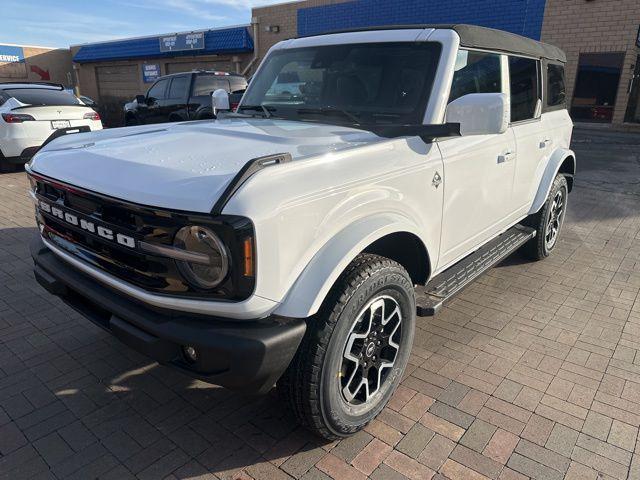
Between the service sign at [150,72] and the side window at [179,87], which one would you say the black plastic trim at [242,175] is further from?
the service sign at [150,72]

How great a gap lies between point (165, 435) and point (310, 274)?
1298 mm

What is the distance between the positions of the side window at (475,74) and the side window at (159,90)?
10.3 metres

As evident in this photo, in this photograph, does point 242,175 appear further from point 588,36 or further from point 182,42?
point 182,42

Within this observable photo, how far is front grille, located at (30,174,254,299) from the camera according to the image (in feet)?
6.27

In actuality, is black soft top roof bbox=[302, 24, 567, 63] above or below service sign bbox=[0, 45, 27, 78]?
below

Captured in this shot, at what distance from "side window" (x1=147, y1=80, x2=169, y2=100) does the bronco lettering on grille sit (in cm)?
1030

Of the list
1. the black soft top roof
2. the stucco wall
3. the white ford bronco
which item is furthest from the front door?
the white ford bronco

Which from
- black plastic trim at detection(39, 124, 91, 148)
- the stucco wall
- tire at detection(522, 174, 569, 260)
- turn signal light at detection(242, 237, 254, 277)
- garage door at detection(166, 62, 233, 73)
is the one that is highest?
the stucco wall

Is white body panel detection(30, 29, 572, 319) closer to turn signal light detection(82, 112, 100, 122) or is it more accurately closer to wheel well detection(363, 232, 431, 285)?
wheel well detection(363, 232, 431, 285)

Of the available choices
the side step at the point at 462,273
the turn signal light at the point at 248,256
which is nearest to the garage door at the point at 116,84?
the side step at the point at 462,273

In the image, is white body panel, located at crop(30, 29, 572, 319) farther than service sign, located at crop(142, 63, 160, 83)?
No

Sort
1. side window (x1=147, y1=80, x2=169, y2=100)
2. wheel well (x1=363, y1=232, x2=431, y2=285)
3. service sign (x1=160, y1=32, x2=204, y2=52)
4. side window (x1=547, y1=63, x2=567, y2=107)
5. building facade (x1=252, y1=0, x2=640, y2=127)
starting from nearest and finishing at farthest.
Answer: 1. wheel well (x1=363, y1=232, x2=431, y2=285)
2. side window (x1=547, y1=63, x2=567, y2=107)
3. side window (x1=147, y1=80, x2=169, y2=100)
4. building facade (x1=252, y1=0, x2=640, y2=127)
5. service sign (x1=160, y1=32, x2=204, y2=52)

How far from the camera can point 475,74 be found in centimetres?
333

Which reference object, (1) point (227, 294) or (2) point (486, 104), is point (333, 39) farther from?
(1) point (227, 294)
